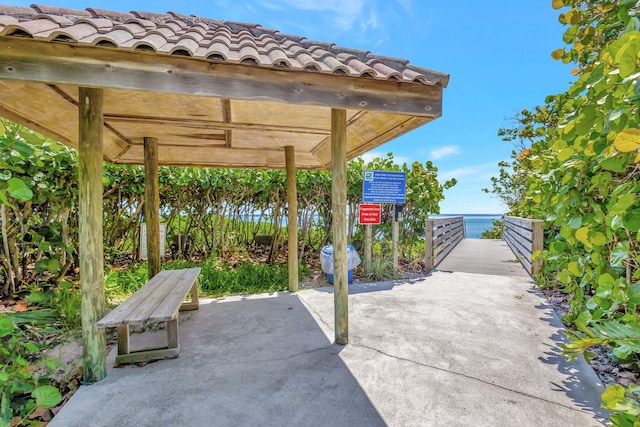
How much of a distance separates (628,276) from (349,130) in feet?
9.31

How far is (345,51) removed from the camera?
9.20 ft

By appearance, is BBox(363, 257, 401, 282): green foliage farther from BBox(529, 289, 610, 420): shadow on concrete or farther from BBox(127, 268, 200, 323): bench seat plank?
BBox(127, 268, 200, 323): bench seat plank

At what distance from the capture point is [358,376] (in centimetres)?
228

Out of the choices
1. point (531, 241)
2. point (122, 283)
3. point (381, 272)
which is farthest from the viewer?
point (381, 272)

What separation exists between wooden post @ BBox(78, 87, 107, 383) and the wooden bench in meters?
0.16

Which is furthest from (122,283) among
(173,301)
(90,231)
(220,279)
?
(90,231)

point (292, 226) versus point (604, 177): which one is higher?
point (604, 177)

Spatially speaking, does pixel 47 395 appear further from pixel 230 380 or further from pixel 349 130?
pixel 349 130

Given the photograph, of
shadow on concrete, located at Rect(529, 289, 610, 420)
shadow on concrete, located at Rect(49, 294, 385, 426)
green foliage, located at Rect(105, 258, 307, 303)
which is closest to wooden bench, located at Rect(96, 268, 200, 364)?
shadow on concrete, located at Rect(49, 294, 385, 426)

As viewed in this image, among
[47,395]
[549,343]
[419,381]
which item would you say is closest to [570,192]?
[419,381]

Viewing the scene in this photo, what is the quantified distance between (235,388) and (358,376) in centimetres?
93

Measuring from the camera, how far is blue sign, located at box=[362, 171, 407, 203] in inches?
210

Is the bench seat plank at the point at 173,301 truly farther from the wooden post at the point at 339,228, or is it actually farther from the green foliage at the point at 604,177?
the green foliage at the point at 604,177

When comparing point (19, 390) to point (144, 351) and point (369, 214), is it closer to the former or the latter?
point (144, 351)
